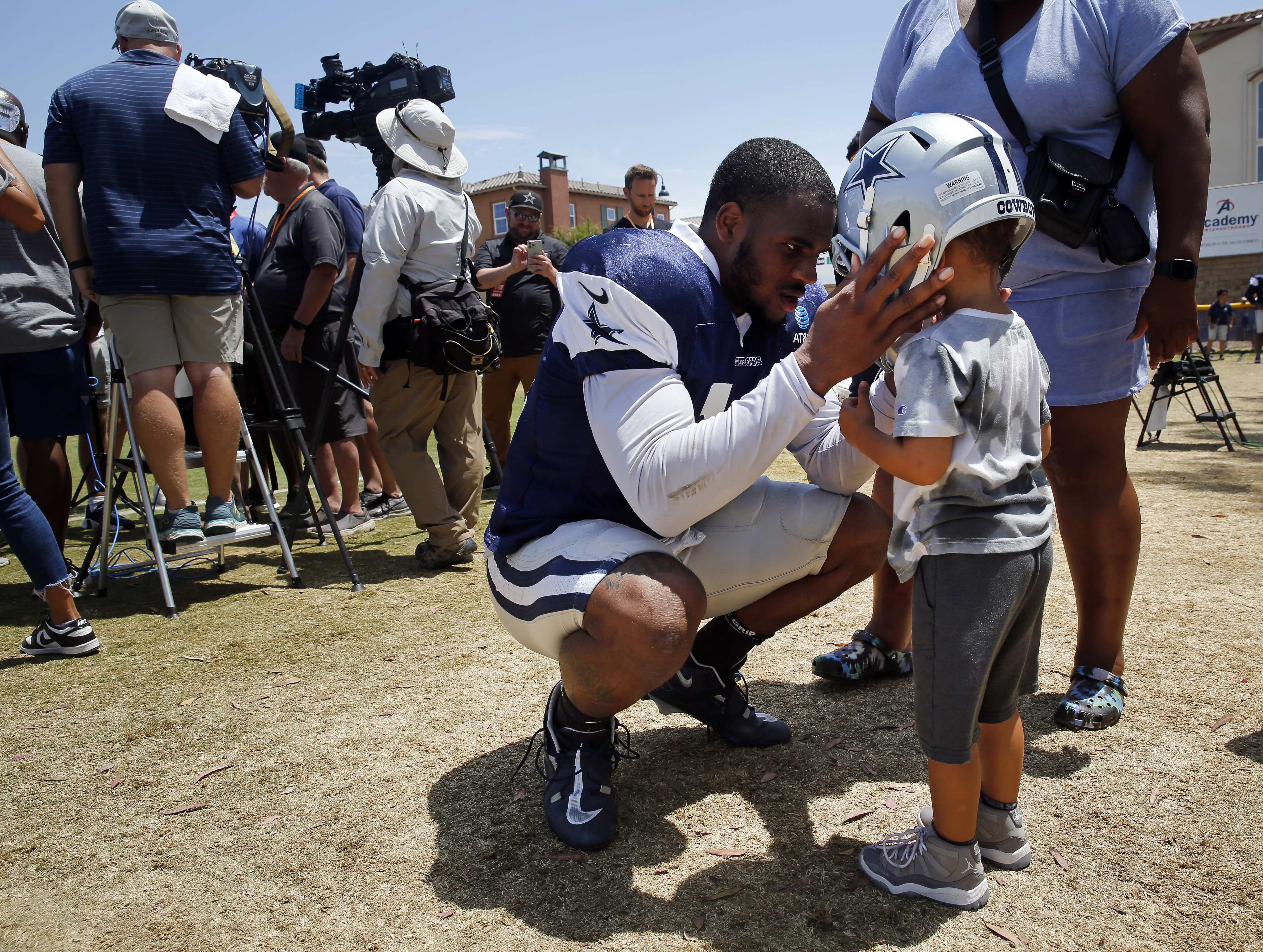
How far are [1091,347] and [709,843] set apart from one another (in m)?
1.69

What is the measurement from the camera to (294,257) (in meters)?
5.36

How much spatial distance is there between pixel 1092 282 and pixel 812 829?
1.67 metres

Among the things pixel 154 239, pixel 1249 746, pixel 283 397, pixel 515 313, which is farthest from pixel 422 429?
pixel 1249 746

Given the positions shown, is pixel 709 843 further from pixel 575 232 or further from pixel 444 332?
pixel 575 232

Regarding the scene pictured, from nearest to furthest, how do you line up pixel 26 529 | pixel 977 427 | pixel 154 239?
pixel 977 427
pixel 26 529
pixel 154 239

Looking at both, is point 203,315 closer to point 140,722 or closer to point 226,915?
point 140,722

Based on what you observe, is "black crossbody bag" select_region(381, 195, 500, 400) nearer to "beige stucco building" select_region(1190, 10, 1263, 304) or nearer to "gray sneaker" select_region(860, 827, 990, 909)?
"gray sneaker" select_region(860, 827, 990, 909)

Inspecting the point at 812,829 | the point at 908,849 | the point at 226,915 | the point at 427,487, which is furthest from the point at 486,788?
the point at 427,487

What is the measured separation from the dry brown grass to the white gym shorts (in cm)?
49

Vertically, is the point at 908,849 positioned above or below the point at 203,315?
below

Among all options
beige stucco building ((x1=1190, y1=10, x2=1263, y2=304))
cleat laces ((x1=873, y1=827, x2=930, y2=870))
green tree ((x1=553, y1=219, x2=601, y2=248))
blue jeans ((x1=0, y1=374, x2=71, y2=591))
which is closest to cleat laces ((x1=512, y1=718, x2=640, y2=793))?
cleat laces ((x1=873, y1=827, x2=930, y2=870))

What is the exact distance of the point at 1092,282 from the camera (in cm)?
236

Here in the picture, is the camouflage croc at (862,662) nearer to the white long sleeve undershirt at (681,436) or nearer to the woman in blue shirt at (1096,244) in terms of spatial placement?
the woman in blue shirt at (1096,244)

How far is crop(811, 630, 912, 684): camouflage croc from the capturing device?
8.99ft
